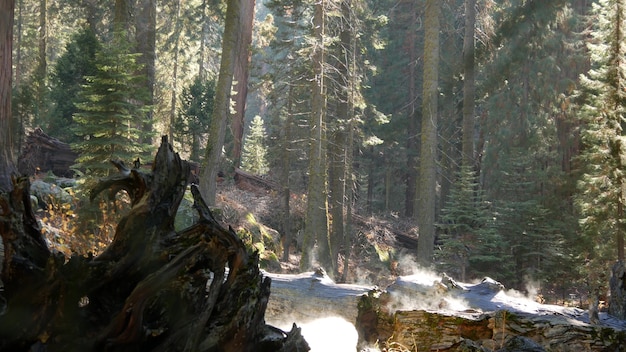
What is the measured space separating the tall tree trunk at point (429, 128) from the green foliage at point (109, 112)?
379 inches

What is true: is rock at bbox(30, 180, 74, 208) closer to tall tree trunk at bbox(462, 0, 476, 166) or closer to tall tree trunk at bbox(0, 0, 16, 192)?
tall tree trunk at bbox(0, 0, 16, 192)

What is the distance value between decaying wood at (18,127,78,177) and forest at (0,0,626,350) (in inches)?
16.3

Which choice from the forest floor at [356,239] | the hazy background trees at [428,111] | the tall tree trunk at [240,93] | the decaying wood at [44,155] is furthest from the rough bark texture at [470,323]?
the tall tree trunk at [240,93]

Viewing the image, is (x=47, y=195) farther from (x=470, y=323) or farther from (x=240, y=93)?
(x=240, y=93)

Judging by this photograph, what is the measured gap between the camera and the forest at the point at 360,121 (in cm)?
1034

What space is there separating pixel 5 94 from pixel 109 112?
1.77 m

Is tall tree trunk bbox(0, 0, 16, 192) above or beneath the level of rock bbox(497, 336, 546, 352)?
above

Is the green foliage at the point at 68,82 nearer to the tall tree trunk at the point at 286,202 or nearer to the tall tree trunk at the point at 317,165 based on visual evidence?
the tall tree trunk at the point at 286,202

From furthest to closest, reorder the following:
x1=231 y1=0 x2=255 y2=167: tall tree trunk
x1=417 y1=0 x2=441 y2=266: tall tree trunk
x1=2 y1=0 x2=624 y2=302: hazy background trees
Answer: x1=231 y1=0 x2=255 y2=167: tall tree trunk
x1=417 y1=0 x2=441 y2=266: tall tree trunk
x1=2 y1=0 x2=624 y2=302: hazy background trees

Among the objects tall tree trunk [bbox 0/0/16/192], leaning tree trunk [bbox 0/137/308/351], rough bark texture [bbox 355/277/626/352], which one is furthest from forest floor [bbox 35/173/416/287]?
leaning tree trunk [bbox 0/137/308/351]

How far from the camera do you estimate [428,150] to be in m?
17.2

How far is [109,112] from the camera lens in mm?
Answer: 10172

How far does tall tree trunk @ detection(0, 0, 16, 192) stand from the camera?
28.9 feet

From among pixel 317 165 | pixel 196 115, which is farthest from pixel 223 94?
pixel 196 115
